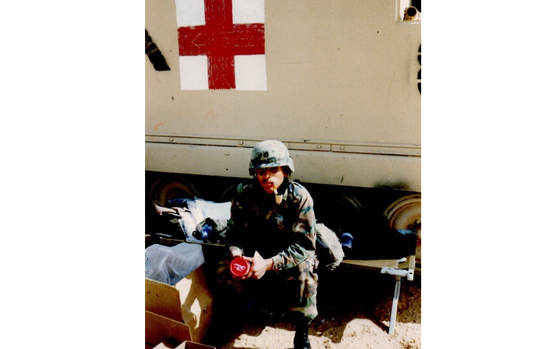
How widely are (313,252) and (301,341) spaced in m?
0.45

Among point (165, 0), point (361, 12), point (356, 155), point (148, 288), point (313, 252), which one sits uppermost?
point (165, 0)

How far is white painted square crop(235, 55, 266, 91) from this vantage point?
96.6 inches

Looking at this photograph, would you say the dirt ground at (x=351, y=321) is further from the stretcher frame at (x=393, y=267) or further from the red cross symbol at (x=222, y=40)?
the red cross symbol at (x=222, y=40)

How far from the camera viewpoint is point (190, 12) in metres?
2.48

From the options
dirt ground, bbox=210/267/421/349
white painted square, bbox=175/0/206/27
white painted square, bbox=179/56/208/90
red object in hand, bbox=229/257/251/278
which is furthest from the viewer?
white painted square, bbox=179/56/208/90

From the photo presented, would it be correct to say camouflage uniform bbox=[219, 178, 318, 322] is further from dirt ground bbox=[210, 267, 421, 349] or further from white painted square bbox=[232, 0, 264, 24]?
white painted square bbox=[232, 0, 264, 24]

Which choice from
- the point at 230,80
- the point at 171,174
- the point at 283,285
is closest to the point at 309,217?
the point at 283,285

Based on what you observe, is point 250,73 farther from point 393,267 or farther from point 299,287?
point 393,267

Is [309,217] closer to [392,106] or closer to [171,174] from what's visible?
[392,106]

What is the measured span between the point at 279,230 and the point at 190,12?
1287 mm

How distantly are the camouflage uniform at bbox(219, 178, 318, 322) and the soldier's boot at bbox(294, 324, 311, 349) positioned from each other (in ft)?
0.28

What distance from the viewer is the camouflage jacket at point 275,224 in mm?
2057

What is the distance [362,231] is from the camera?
2.71m

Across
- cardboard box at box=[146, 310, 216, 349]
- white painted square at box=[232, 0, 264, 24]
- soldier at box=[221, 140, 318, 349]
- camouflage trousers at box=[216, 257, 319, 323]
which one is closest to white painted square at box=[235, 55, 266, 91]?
white painted square at box=[232, 0, 264, 24]
